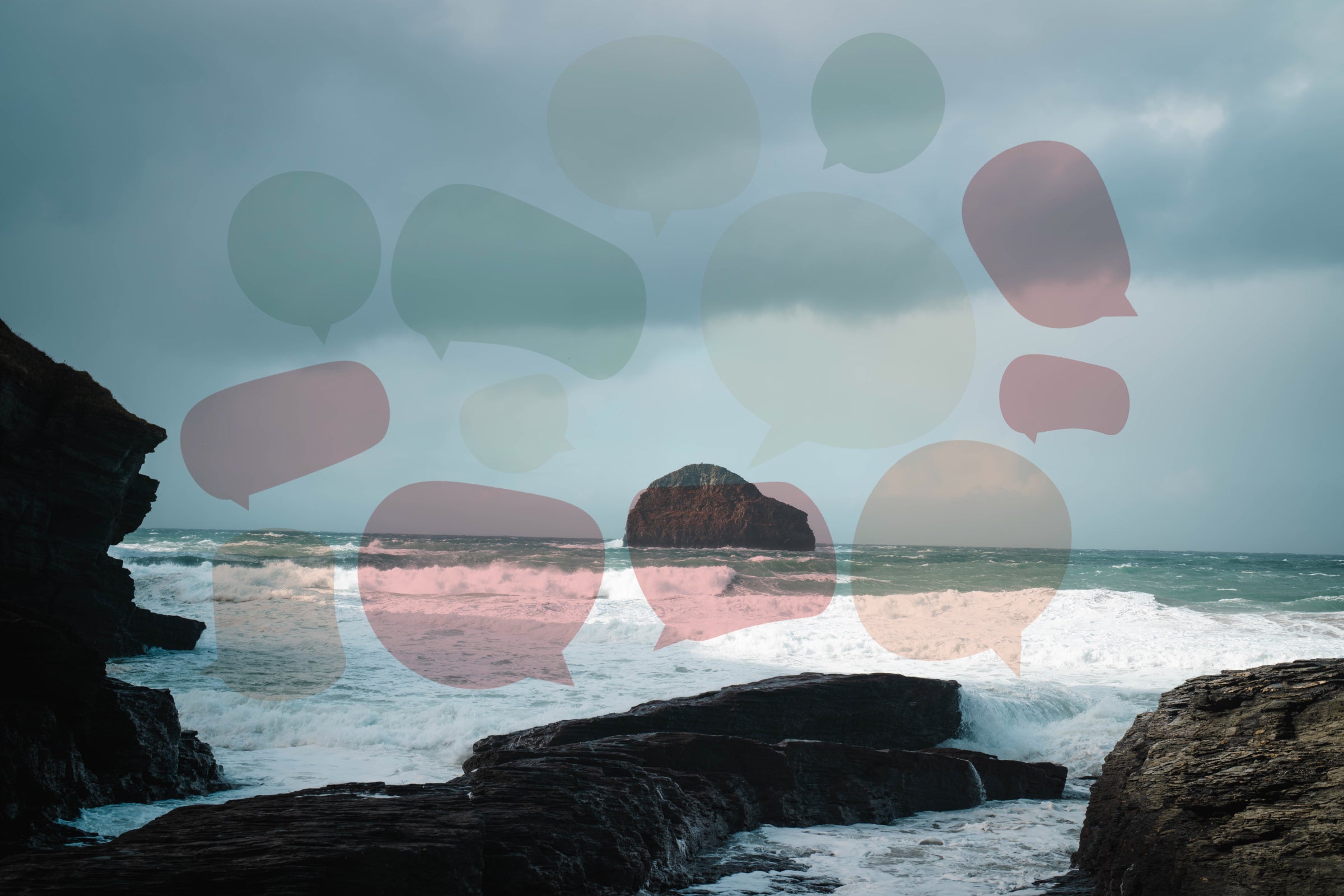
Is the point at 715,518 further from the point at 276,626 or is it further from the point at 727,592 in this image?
the point at 276,626

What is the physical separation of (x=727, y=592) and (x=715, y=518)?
36.5 metres

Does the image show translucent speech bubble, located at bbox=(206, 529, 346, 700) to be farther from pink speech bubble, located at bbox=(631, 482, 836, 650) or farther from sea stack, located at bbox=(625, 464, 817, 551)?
sea stack, located at bbox=(625, 464, 817, 551)

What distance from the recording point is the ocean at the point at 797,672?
630 cm

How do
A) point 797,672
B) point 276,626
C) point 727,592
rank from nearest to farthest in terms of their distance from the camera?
point 797,672 < point 276,626 < point 727,592

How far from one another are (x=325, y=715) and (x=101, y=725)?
4.20 meters

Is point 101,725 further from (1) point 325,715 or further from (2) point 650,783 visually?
(2) point 650,783

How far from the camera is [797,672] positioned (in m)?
16.0

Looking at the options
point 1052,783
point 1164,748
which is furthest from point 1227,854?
point 1052,783

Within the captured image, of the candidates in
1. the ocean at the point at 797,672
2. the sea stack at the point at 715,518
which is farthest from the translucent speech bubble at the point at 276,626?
the sea stack at the point at 715,518

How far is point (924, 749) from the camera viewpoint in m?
9.55

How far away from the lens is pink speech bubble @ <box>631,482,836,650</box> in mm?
22156

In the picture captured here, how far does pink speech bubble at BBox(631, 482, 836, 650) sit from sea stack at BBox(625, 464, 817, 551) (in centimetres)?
1807

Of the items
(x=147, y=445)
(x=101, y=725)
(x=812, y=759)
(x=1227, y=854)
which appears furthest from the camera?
(x=147, y=445)

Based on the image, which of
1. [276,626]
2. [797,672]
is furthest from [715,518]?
[797,672]
